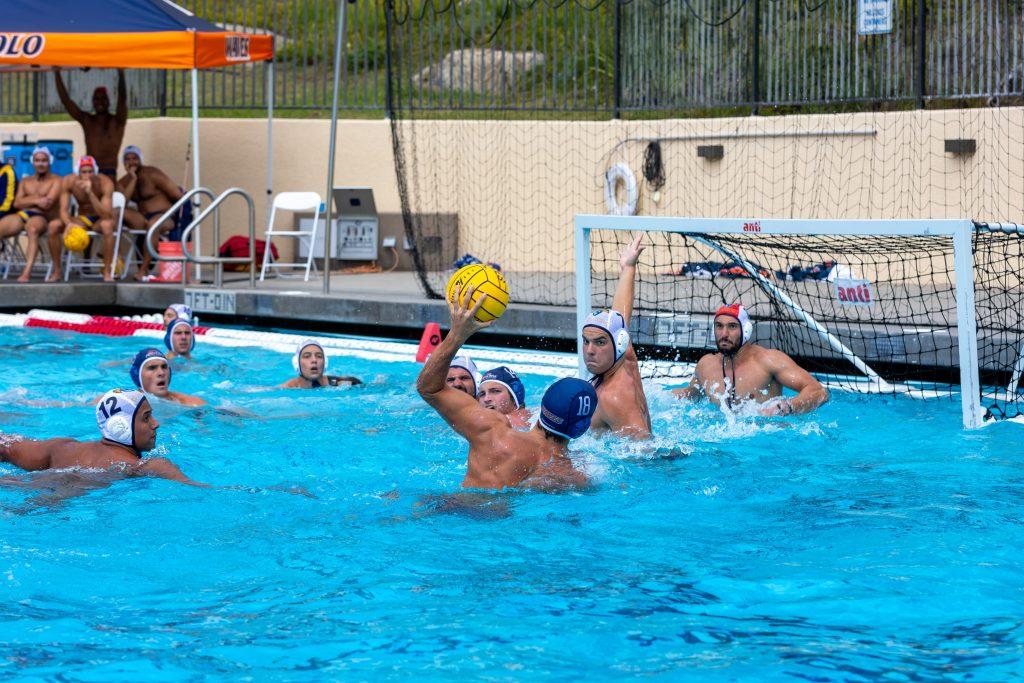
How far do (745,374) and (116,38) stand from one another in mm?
8286

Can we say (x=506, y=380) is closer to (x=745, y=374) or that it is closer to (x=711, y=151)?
(x=745, y=374)

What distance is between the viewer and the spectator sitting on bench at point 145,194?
14.7 metres

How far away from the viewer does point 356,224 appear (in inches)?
629

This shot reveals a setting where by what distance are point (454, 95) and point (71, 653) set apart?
40.5 feet

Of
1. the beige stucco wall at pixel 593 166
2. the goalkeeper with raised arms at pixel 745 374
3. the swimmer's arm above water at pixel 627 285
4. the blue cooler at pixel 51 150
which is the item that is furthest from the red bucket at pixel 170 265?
the swimmer's arm above water at pixel 627 285

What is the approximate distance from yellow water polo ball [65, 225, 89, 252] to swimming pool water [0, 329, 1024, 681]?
623 centimetres

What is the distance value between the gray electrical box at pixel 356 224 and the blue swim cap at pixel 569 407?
34.8ft

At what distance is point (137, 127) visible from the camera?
17203 millimetres

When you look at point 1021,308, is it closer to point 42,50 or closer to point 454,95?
point 454,95

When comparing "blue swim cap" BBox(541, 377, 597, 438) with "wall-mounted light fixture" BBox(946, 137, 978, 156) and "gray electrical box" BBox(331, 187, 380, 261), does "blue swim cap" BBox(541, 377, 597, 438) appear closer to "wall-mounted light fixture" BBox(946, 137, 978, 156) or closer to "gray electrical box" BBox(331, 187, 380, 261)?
"wall-mounted light fixture" BBox(946, 137, 978, 156)

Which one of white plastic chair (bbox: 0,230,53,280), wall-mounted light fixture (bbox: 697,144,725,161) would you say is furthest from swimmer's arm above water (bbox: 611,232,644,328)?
white plastic chair (bbox: 0,230,53,280)

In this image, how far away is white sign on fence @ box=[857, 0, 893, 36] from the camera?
1273 centimetres

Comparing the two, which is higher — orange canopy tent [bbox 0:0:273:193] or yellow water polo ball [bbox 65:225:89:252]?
orange canopy tent [bbox 0:0:273:193]

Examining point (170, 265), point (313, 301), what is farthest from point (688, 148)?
point (170, 265)
